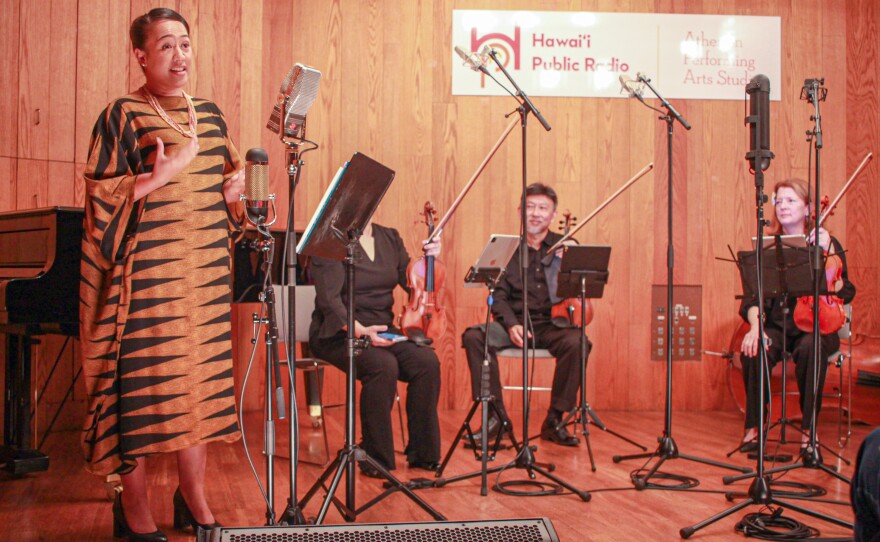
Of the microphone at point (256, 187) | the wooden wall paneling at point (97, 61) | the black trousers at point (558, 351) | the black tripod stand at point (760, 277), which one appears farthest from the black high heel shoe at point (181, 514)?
the wooden wall paneling at point (97, 61)

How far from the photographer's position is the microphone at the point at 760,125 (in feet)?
9.61

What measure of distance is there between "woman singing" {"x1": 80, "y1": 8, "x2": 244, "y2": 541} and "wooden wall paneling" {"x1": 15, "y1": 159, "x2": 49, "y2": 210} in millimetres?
2186

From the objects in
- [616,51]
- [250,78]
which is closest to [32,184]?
[250,78]

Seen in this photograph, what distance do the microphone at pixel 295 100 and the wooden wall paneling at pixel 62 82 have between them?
267cm

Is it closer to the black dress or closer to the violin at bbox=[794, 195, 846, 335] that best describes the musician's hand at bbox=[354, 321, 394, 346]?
the black dress

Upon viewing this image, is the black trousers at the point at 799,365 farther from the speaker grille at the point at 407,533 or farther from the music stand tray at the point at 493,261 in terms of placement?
the speaker grille at the point at 407,533

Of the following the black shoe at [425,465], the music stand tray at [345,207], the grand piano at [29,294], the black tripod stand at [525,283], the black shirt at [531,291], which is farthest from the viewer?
the black shirt at [531,291]

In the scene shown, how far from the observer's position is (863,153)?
579cm

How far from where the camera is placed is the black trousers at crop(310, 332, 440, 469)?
3.70 m

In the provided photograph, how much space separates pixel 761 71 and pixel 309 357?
355 cm

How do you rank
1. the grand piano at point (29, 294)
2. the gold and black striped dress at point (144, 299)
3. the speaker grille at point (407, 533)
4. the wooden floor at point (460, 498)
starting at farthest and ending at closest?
1. the grand piano at point (29, 294)
2. the wooden floor at point (460, 498)
3. the gold and black striped dress at point (144, 299)
4. the speaker grille at point (407, 533)

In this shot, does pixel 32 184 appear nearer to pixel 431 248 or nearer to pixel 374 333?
pixel 374 333

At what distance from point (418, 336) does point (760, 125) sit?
1.75m

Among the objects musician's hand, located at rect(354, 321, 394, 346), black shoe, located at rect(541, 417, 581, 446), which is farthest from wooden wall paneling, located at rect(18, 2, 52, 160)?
black shoe, located at rect(541, 417, 581, 446)
